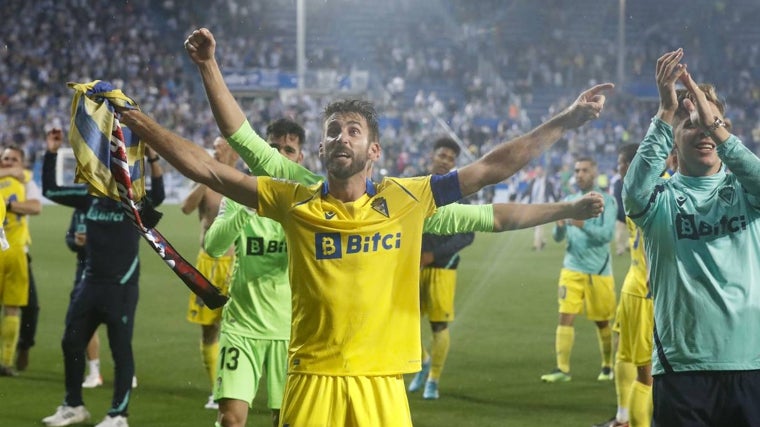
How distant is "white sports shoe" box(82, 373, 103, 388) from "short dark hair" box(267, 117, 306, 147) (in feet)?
14.2

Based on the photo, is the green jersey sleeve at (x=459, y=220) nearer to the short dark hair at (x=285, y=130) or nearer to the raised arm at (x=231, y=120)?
the raised arm at (x=231, y=120)

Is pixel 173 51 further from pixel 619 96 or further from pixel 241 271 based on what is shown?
pixel 241 271

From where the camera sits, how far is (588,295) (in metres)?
10.5

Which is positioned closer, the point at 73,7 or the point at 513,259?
the point at 513,259

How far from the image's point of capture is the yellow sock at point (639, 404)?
700 cm

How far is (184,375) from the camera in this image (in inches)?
409

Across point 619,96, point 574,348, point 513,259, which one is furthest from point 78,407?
point 619,96

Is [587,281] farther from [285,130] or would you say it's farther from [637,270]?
[285,130]

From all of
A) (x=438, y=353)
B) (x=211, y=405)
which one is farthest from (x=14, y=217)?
(x=438, y=353)

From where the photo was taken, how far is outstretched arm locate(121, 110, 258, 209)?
4.05m

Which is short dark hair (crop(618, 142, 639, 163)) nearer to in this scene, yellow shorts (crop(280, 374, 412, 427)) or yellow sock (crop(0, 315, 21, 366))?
yellow shorts (crop(280, 374, 412, 427))

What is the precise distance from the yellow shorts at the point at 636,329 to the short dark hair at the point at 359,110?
144 inches

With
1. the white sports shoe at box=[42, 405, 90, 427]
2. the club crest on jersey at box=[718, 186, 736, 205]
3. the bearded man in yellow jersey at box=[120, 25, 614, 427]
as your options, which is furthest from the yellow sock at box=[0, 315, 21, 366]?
the club crest on jersey at box=[718, 186, 736, 205]

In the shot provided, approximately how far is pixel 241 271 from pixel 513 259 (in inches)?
635
